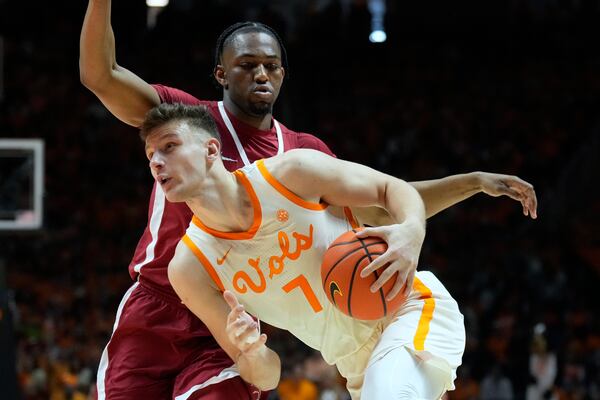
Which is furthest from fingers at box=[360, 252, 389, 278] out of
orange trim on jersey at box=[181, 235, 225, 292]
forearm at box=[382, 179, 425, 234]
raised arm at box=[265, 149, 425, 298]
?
orange trim on jersey at box=[181, 235, 225, 292]

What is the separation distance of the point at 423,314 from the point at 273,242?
602mm

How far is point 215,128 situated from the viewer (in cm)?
360

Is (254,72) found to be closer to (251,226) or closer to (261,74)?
(261,74)

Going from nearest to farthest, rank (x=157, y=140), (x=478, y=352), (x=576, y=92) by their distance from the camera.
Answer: (x=157, y=140)
(x=478, y=352)
(x=576, y=92)

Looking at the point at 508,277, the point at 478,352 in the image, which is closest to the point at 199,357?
the point at 478,352

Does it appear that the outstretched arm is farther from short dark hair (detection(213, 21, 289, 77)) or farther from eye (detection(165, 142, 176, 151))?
eye (detection(165, 142, 176, 151))

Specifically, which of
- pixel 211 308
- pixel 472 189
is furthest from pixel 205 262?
pixel 472 189

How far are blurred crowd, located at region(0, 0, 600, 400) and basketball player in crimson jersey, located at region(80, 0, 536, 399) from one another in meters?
5.29

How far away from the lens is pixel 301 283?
3.44 meters

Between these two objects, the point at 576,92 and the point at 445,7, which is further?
the point at 445,7

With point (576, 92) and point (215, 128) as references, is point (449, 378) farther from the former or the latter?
point (576, 92)

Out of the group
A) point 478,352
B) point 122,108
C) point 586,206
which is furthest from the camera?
point 586,206

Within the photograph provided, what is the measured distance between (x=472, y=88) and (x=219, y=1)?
12.9ft

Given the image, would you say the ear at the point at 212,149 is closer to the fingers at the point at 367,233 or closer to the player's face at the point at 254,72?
the player's face at the point at 254,72
